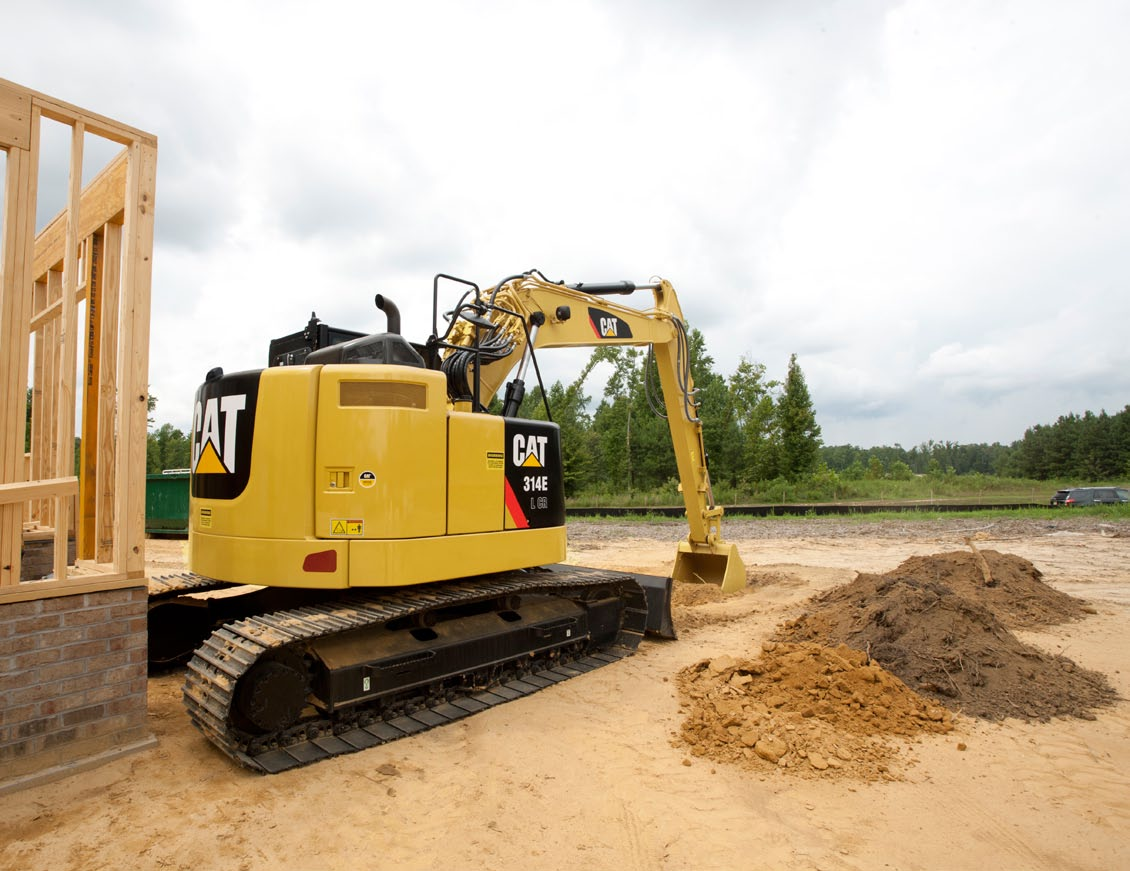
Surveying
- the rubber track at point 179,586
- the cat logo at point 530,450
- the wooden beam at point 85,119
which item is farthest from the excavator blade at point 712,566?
the wooden beam at point 85,119

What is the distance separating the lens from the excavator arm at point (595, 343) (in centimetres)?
598

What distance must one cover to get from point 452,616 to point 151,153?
380 centimetres

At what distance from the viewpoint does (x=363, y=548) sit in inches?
178

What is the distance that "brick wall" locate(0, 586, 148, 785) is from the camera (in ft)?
11.9

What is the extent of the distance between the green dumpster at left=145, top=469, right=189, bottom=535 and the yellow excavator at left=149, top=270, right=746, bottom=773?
48.3 feet

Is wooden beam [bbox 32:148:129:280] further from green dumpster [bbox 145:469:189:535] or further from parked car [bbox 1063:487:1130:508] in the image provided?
parked car [bbox 1063:487:1130:508]

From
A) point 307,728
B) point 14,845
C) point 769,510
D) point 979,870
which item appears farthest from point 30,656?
point 769,510

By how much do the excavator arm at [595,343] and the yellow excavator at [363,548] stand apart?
7 cm

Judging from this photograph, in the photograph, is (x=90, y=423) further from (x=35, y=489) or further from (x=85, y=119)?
(x=85, y=119)

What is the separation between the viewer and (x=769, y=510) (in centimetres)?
2936

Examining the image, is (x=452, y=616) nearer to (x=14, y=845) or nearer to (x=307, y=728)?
(x=307, y=728)

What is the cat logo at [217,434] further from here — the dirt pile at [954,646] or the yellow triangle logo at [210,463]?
the dirt pile at [954,646]

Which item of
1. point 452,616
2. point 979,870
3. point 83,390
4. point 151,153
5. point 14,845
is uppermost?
point 151,153

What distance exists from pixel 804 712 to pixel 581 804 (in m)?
1.95
